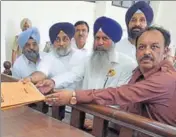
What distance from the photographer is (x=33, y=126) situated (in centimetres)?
104

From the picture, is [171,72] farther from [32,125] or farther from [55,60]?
[55,60]

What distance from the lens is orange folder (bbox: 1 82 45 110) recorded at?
100 cm

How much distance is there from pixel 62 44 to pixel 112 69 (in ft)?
1.95

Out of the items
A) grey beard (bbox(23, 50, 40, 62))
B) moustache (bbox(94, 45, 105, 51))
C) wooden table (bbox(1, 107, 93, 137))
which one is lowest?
wooden table (bbox(1, 107, 93, 137))

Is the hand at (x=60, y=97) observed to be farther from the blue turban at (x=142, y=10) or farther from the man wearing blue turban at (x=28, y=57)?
the blue turban at (x=142, y=10)

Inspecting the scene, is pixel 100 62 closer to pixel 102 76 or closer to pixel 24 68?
pixel 102 76

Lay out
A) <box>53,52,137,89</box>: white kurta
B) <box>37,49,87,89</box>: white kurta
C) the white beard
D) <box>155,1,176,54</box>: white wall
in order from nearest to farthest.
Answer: <box>53,52,137,89</box>: white kurta
the white beard
<box>37,49,87,89</box>: white kurta
<box>155,1,176,54</box>: white wall

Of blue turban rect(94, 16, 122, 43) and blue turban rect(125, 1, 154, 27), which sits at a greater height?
blue turban rect(125, 1, 154, 27)

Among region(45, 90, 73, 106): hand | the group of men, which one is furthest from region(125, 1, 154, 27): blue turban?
region(45, 90, 73, 106): hand

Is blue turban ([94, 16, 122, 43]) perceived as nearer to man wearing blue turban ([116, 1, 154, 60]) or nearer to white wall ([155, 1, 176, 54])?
man wearing blue turban ([116, 1, 154, 60])

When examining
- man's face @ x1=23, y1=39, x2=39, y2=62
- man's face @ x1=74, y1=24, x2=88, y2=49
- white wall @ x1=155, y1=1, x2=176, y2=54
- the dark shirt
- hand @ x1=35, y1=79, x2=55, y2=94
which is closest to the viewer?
the dark shirt

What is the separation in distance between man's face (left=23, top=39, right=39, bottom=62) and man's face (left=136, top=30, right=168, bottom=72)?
1.13m

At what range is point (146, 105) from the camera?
3.24ft

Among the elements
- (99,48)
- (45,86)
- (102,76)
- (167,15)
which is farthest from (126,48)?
(167,15)
